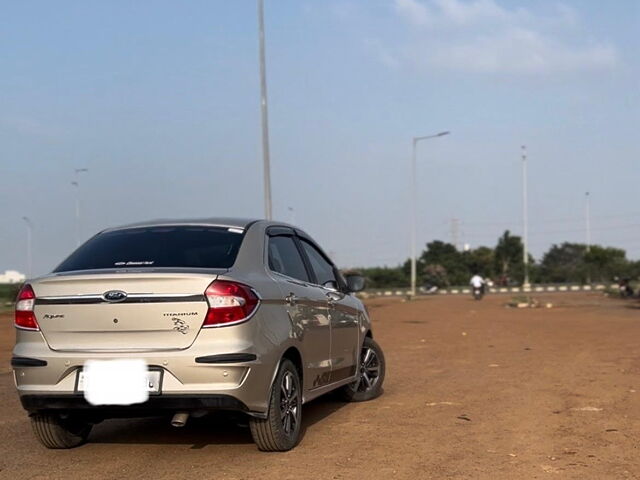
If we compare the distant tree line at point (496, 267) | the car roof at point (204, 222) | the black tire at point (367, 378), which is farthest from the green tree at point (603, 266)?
the car roof at point (204, 222)

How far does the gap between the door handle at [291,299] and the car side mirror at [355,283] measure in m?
1.94

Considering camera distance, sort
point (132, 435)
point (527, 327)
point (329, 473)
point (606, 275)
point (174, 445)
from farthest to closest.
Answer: point (606, 275) < point (527, 327) < point (132, 435) < point (174, 445) < point (329, 473)

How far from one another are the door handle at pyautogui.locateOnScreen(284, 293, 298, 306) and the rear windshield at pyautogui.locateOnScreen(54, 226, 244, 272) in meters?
0.52

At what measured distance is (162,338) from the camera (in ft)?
17.8

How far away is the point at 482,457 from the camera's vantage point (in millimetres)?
5797

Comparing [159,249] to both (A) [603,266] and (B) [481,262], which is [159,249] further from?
(B) [481,262]

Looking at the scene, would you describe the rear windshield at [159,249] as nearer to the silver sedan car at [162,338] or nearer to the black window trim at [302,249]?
Result: the silver sedan car at [162,338]

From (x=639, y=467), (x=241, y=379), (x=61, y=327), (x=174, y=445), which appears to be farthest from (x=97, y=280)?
(x=639, y=467)

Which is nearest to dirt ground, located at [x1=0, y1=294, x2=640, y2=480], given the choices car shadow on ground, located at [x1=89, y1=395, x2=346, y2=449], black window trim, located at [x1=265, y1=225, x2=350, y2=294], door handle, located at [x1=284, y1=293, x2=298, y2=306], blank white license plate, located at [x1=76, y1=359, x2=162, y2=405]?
car shadow on ground, located at [x1=89, y1=395, x2=346, y2=449]

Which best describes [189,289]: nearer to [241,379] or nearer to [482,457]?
[241,379]

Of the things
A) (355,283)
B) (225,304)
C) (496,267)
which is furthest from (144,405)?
(496,267)

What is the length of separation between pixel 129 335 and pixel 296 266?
191 cm

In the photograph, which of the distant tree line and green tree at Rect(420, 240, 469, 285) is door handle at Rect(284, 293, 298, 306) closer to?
the distant tree line

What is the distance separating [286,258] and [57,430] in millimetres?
2168
